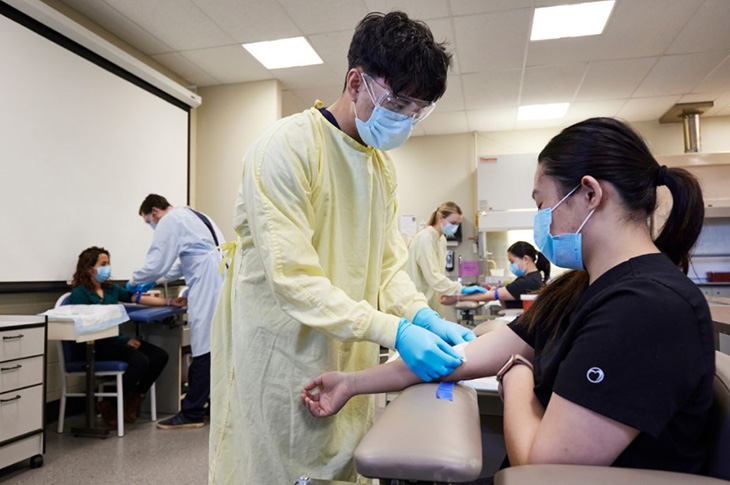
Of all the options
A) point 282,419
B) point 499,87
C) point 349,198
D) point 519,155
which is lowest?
point 282,419

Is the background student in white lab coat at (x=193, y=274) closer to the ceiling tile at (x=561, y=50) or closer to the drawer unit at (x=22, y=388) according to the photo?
the drawer unit at (x=22, y=388)

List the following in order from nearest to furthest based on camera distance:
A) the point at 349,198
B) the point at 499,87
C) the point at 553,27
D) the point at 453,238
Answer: the point at 349,198, the point at 553,27, the point at 499,87, the point at 453,238

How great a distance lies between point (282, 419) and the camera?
3.17 feet

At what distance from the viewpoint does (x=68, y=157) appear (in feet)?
10.9

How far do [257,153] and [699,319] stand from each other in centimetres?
76

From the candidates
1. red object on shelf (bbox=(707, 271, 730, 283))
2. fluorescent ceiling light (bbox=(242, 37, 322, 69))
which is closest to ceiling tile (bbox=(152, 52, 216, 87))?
fluorescent ceiling light (bbox=(242, 37, 322, 69))

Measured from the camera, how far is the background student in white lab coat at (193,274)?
3.12 m

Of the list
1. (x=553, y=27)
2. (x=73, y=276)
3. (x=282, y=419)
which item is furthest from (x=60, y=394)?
(x=553, y=27)

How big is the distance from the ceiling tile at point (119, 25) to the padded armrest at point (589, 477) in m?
3.85

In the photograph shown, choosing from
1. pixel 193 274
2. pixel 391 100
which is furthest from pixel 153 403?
pixel 391 100

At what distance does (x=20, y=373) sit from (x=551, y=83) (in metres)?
4.65

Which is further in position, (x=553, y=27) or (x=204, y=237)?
(x=553, y=27)

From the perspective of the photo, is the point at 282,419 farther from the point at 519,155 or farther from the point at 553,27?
the point at 519,155

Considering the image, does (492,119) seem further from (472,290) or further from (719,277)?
(719,277)
